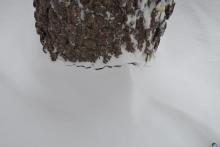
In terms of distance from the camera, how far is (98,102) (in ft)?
4.21

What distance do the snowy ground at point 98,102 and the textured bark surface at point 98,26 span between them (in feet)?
0.33

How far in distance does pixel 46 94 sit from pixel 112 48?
0.93 feet

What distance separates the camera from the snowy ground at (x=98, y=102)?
4.03ft

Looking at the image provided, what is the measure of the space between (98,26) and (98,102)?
28 centimetres

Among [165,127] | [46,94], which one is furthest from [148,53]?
[46,94]

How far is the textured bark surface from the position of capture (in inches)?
44.1

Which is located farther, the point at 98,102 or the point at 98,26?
the point at 98,102

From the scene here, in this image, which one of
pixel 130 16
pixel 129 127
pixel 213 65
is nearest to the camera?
pixel 130 16

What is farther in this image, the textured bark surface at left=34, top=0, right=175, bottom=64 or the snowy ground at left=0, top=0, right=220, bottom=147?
the snowy ground at left=0, top=0, right=220, bottom=147

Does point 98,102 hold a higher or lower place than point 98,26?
lower

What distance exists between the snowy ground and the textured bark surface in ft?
0.33

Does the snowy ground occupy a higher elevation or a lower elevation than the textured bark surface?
lower

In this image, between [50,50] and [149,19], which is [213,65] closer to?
[149,19]

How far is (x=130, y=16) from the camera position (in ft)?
3.78
